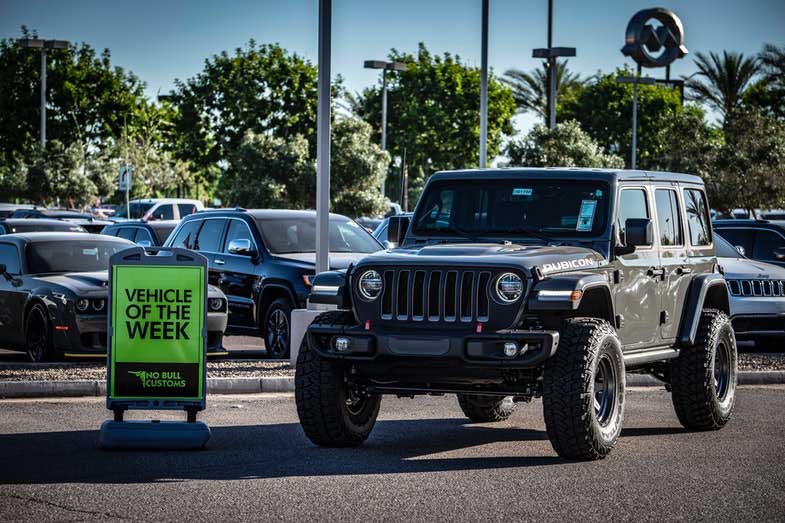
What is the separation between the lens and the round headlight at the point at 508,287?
9.03 m

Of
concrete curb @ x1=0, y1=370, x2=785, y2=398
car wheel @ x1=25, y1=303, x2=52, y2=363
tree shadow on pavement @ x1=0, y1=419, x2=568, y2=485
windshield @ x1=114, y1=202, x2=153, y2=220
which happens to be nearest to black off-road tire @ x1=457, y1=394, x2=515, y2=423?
tree shadow on pavement @ x1=0, y1=419, x2=568, y2=485

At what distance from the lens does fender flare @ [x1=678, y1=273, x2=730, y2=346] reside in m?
10.9

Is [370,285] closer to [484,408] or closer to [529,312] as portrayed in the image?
[529,312]

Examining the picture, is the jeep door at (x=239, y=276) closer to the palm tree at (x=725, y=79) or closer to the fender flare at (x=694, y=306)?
the fender flare at (x=694, y=306)

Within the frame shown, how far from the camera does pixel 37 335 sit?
1538cm

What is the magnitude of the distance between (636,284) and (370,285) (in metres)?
2.19

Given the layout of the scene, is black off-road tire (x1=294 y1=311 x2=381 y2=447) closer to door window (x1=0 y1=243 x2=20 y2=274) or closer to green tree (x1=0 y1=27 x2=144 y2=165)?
door window (x1=0 y1=243 x2=20 y2=274)

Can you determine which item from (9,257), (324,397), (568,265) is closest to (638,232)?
(568,265)

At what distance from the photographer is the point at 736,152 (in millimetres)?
47125

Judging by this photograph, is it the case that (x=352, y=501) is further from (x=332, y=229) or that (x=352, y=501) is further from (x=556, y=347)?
(x=332, y=229)

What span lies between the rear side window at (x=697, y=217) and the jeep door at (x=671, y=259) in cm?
22

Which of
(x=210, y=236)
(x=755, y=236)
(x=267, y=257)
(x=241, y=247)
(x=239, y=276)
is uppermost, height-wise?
(x=755, y=236)

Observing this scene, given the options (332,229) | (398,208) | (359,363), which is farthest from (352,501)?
(398,208)

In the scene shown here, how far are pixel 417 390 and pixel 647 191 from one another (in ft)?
9.35
